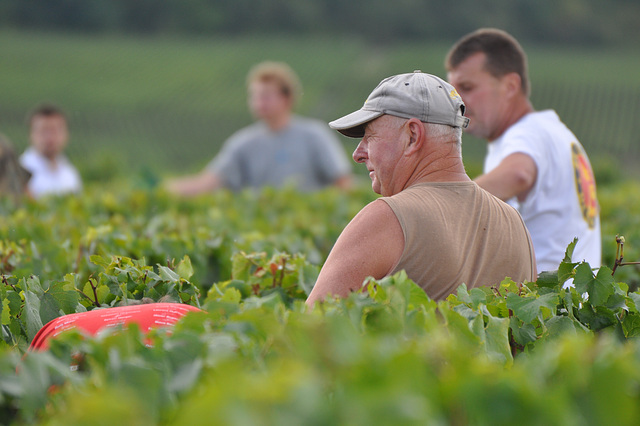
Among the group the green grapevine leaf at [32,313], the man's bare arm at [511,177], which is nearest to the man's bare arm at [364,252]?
the green grapevine leaf at [32,313]

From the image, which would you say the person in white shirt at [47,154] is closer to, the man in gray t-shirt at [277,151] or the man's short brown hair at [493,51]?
the man in gray t-shirt at [277,151]

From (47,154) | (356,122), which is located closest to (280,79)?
(47,154)

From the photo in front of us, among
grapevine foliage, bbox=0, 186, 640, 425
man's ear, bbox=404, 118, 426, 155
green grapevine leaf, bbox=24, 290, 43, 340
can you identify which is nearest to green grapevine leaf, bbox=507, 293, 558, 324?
grapevine foliage, bbox=0, 186, 640, 425

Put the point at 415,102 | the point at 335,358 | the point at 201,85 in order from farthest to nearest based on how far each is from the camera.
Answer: the point at 201,85 < the point at 415,102 < the point at 335,358

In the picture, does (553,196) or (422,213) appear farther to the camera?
(553,196)

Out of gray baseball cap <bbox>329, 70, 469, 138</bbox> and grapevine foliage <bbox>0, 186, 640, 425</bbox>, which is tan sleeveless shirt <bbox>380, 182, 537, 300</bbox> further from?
gray baseball cap <bbox>329, 70, 469, 138</bbox>

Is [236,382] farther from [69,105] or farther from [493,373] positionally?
[69,105]

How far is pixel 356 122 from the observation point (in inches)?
103

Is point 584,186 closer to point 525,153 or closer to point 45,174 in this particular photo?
point 525,153

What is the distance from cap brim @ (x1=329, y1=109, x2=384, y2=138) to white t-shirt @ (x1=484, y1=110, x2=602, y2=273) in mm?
1154

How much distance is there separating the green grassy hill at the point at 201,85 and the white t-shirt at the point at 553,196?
110ft

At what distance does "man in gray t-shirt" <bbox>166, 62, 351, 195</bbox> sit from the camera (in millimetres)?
8234

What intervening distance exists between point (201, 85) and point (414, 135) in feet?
183

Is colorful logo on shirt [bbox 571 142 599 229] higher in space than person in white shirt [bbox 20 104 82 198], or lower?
higher
